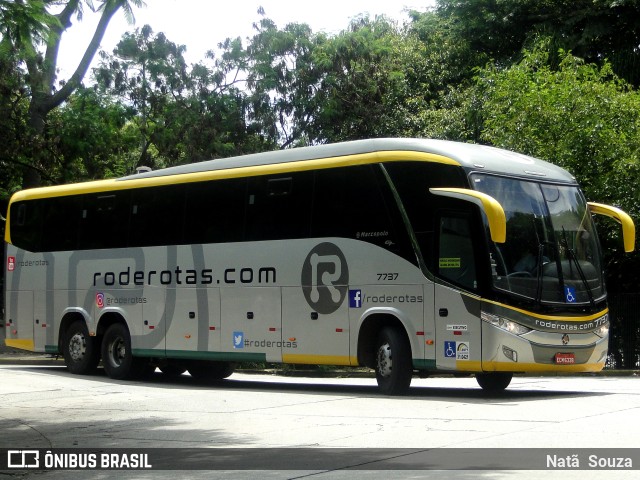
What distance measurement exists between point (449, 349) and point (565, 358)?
165cm

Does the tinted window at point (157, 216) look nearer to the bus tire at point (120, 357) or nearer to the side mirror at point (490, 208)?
the bus tire at point (120, 357)

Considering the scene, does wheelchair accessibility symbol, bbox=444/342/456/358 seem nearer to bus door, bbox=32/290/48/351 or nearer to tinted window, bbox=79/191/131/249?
tinted window, bbox=79/191/131/249

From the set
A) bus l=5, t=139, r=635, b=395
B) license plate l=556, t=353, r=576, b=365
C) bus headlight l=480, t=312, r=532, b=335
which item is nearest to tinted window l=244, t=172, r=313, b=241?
bus l=5, t=139, r=635, b=395

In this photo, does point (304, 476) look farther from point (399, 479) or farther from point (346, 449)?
point (346, 449)

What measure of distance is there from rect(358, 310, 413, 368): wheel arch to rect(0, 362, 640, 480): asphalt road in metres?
0.57

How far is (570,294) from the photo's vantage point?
16.8 metres

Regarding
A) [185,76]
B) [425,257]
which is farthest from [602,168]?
[185,76]

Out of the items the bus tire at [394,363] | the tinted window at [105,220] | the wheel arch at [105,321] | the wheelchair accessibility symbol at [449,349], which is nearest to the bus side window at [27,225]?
the tinted window at [105,220]

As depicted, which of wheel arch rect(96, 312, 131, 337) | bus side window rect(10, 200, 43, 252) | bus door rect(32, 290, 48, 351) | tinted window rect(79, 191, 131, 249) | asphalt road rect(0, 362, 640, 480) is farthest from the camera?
bus side window rect(10, 200, 43, 252)

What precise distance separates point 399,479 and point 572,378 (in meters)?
15.1

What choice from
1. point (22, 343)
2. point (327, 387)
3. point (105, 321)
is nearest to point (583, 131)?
point (327, 387)

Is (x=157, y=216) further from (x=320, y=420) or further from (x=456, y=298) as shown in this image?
(x=320, y=420)

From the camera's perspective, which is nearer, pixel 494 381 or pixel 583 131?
pixel 494 381

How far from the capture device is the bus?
54.2 feet
